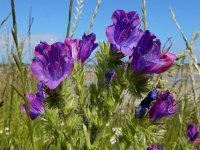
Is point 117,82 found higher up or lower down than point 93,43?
lower down

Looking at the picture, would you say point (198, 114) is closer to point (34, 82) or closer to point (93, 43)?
point (93, 43)

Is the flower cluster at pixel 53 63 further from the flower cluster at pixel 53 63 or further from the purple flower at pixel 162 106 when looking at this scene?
the purple flower at pixel 162 106

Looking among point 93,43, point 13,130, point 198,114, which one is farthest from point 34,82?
point 93,43

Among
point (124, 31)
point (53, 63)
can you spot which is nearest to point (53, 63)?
point (53, 63)

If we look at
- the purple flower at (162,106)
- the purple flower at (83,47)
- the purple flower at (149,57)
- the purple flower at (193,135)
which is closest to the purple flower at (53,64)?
the purple flower at (83,47)

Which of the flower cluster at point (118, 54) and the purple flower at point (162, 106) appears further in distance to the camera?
the purple flower at point (162, 106)

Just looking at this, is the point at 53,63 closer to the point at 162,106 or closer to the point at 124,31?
the point at 124,31

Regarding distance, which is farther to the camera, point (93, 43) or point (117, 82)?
point (93, 43)
